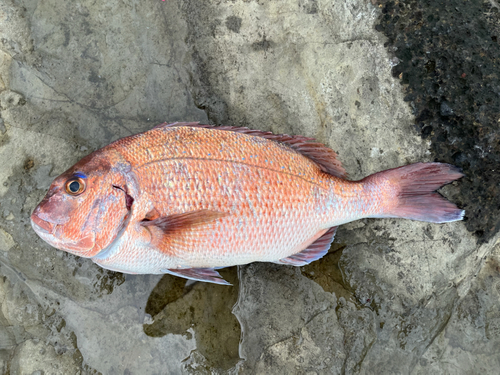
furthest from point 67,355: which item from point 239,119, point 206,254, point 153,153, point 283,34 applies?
point 283,34

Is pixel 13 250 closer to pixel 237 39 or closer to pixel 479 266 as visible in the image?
pixel 237 39

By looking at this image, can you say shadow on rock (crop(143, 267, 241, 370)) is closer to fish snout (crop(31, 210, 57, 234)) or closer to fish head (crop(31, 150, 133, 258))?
fish head (crop(31, 150, 133, 258))

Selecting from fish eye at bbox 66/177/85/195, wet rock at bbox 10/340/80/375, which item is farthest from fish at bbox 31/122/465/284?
wet rock at bbox 10/340/80/375

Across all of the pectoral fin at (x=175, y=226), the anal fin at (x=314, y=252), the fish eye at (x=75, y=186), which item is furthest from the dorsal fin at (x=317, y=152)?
the fish eye at (x=75, y=186)

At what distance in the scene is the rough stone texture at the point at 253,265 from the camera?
2389 mm

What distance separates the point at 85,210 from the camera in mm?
1885

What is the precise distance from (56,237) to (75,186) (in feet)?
1.00

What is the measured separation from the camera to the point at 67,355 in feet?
7.73

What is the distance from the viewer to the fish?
6.23 ft

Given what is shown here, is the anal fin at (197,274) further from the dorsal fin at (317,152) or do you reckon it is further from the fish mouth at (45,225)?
the dorsal fin at (317,152)

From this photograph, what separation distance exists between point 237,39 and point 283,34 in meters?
0.35

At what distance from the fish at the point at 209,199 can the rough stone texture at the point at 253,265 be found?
37 centimetres

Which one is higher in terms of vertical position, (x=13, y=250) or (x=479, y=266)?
(x=479, y=266)

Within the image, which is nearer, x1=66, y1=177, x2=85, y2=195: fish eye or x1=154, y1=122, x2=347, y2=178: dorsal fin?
x1=66, y1=177, x2=85, y2=195: fish eye
